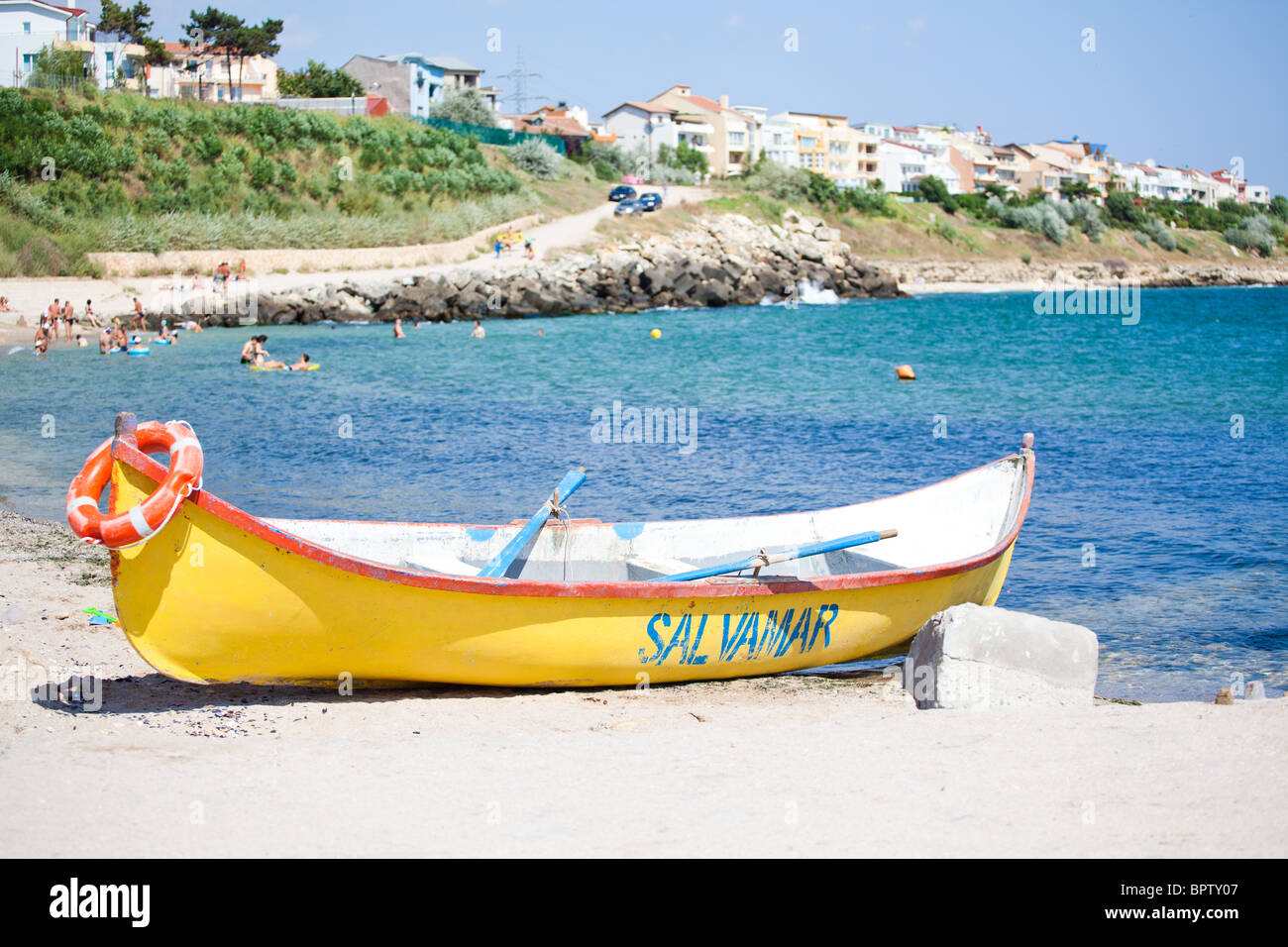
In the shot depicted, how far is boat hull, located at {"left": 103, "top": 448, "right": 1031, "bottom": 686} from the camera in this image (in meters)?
7.00

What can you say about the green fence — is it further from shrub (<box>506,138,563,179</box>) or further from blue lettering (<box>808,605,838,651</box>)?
blue lettering (<box>808,605,838,651</box>)

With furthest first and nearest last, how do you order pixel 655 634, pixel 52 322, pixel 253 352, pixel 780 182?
pixel 780 182 → pixel 52 322 → pixel 253 352 → pixel 655 634

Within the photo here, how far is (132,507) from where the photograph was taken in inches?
268

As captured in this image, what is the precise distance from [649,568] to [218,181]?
49300 millimetres

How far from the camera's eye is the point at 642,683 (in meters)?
8.34

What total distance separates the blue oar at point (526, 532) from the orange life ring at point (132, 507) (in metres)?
2.27

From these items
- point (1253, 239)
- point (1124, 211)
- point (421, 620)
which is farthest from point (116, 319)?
point (1253, 239)

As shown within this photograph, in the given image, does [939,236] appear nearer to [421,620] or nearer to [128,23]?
[128,23]

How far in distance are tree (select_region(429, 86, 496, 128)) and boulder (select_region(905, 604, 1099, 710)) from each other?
247 feet

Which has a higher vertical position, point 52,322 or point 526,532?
point 52,322

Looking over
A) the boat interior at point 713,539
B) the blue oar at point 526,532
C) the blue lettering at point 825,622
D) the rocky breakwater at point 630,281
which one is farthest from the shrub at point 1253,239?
the blue lettering at point 825,622
